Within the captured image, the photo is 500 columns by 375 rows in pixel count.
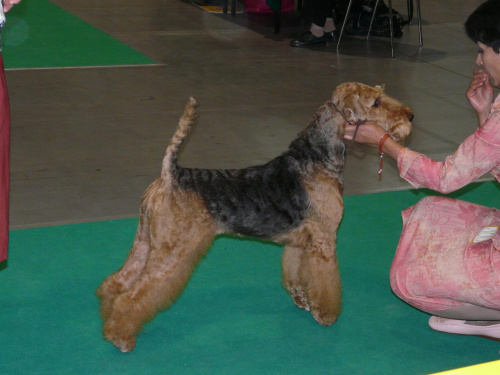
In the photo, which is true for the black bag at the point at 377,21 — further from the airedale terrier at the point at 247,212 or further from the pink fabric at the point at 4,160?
the pink fabric at the point at 4,160

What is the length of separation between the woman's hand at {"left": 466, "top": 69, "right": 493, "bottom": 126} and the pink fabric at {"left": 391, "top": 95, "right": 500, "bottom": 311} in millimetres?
322

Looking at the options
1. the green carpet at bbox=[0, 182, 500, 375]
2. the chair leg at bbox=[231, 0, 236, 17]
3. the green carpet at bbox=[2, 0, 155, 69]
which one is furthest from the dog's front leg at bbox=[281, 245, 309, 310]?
the chair leg at bbox=[231, 0, 236, 17]

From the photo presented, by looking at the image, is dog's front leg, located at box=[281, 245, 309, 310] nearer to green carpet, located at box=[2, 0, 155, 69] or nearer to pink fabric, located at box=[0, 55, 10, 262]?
pink fabric, located at box=[0, 55, 10, 262]

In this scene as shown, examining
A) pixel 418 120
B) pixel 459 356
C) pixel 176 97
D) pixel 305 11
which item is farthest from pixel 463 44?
pixel 459 356

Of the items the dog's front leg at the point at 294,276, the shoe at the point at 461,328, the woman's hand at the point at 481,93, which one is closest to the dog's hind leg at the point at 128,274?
the dog's front leg at the point at 294,276

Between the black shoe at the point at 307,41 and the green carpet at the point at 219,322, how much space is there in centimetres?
446

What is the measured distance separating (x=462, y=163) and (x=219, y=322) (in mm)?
1178

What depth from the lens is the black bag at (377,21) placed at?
7.84 m

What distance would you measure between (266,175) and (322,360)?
0.75 meters

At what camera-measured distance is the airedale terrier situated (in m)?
2.36

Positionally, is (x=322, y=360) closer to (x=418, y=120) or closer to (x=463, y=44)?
(x=418, y=120)

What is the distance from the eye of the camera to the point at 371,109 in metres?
2.46

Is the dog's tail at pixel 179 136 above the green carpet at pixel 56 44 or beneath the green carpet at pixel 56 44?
above

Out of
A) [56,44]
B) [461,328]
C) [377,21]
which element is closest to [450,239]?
[461,328]
